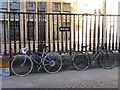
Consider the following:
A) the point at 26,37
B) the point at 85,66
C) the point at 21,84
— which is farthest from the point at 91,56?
the point at 21,84

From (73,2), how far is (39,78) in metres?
4.15

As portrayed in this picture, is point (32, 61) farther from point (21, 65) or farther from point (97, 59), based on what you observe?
point (97, 59)

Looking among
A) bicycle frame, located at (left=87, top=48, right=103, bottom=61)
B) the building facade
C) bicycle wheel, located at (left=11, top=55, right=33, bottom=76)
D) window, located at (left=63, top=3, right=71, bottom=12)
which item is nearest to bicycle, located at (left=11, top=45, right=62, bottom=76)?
bicycle wheel, located at (left=11, top=55, right=33, bottom=76)

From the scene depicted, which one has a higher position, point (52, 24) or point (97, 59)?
point (52, 24)

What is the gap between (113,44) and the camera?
10.4 meters

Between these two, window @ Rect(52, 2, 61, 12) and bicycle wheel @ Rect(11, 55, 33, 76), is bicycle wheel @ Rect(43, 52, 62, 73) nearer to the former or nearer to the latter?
bicycle wheel @ Rect(11, 55, 33, 76)

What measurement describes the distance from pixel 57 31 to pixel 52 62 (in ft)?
3.74

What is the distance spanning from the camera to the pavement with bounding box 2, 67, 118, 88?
297 inches

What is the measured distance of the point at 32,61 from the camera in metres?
8.95

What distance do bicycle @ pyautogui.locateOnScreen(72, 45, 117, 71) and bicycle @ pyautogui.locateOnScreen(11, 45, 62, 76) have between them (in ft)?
2.07

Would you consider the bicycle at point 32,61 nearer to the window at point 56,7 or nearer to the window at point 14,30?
the window at point 14,30

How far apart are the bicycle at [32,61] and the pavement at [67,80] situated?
0.64 feet

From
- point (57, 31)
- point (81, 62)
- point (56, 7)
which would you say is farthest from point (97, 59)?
point (56, 7)

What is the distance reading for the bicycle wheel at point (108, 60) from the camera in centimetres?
990
